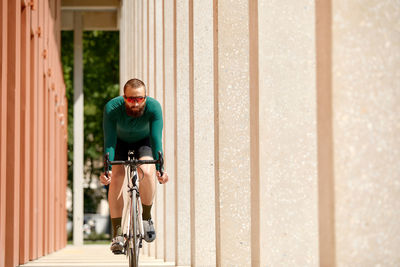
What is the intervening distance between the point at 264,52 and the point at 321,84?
156 cm

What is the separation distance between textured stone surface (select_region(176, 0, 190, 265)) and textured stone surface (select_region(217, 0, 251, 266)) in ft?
11.6

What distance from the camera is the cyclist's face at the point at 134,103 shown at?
6605 mm

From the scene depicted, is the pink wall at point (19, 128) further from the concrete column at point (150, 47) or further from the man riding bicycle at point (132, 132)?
the concrete column at point (150, 47)

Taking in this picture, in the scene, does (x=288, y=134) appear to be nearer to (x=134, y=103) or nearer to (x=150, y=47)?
(x=134, y=103)

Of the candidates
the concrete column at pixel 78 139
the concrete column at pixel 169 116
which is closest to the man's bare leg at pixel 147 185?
the concrete column at pixel 169 116

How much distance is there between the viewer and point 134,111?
6.77 m

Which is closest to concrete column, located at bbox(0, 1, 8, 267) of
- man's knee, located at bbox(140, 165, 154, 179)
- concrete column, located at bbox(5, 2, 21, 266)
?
concrete column, located at bbox(5, 2, 21, 266)

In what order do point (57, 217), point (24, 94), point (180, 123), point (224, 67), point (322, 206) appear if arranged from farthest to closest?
point (57, 217)
point (24, 94)
point (180, 123)
point (224, 67)
point (322, 206)

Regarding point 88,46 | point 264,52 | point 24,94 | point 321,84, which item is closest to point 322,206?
point 321,84

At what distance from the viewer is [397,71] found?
271cm

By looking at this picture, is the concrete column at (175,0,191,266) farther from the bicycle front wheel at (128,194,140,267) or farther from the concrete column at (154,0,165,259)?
the concrete column at (154,0,165,259)

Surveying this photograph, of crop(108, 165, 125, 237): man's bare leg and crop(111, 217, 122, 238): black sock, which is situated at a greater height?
crop(108, 165, 125, 237): man's bare leg

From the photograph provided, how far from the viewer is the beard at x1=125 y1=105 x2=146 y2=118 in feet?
22.1

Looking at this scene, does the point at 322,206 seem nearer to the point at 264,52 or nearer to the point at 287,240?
the point at 287,240
